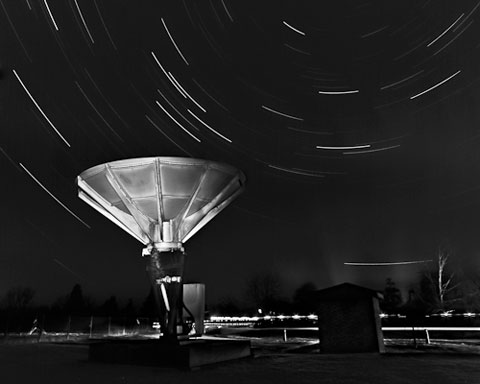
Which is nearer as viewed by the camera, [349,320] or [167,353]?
[167,353]

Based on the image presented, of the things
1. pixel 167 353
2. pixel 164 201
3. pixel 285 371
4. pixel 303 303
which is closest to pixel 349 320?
pixel 285 371

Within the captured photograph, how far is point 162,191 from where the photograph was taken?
16.3 m

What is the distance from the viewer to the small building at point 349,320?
1536 cm

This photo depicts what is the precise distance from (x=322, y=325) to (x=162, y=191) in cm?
833

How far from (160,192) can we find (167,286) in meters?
3.77

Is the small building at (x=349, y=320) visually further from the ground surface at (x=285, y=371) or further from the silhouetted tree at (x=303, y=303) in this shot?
the silhouetted tree at (x=303, y=303)

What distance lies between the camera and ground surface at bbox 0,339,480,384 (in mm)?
9703

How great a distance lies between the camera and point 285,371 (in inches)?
432

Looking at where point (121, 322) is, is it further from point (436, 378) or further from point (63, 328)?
point (436, 378)

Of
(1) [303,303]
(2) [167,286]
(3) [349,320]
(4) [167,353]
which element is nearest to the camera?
(4) [167,353]

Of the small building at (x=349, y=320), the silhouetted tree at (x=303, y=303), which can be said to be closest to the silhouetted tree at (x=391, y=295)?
the silhouetted tree at (x=303, y=303)

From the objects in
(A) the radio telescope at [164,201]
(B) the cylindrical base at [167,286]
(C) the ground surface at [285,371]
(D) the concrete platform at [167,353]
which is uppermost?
(A) the radio telescope at [164,201]

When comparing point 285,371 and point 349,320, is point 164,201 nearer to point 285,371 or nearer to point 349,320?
point 285,371

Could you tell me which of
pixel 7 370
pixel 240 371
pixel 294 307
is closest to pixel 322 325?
pixel 240 371
